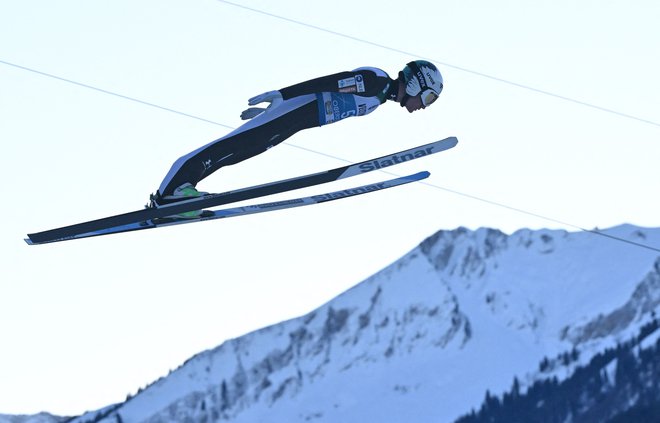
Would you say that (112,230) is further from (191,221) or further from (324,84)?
(324,84)

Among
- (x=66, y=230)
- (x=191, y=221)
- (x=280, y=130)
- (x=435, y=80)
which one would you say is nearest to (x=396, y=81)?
(x=435, y=80)

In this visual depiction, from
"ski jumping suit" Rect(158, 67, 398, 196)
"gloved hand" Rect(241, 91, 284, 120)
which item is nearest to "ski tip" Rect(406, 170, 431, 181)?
"ski jumping suit" Rect(158, 67, 398, 196)

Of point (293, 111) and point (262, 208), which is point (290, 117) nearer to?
Answer: point (293, 111)

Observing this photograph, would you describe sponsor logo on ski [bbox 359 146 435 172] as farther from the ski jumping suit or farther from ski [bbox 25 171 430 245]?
the ski jumping suit

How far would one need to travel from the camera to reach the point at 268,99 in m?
21.8

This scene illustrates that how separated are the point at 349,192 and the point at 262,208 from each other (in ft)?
5.48

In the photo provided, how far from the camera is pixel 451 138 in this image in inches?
948

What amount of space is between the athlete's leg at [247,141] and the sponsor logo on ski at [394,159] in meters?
1.26

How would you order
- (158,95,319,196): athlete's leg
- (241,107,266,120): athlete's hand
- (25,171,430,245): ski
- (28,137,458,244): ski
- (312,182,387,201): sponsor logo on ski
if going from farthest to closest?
(312,182,387,201): sponsor logo on ski < (241,107,266,120): athlete's hand < (25,171,430,245): ski < (158,95,319,196): athlete's leg < (28,137,458,244): ski

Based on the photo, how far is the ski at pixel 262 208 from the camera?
2219 cm

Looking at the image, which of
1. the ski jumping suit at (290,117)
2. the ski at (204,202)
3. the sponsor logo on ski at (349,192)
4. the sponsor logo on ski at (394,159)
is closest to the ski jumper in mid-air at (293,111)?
the ski jumping suit at (290,117)

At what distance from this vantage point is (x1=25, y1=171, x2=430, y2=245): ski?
2219 cm

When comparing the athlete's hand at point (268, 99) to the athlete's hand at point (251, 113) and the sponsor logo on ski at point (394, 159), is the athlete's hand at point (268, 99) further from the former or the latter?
the sponsor logo on ski at point (394, 159)

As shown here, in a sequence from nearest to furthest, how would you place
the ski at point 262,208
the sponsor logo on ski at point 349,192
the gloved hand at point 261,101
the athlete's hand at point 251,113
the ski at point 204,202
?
the ski at point 204,202 < the gloved hand at point 261,101 < the ski at point 262,208 < the athlete's hand at point 251,113 < the sponsor logo on ski at point 349,192
